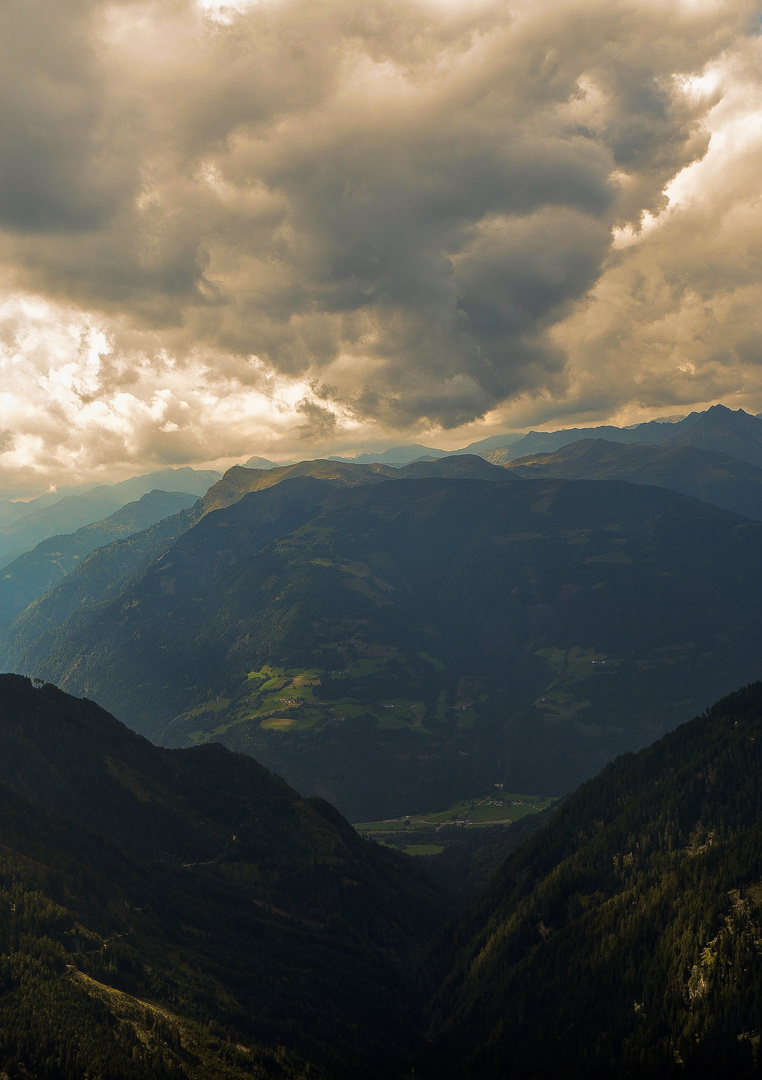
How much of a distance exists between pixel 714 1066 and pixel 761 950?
3487cm

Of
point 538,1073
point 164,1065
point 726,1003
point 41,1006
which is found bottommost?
point 538,1073

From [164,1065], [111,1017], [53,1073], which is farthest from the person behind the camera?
[111,1017]

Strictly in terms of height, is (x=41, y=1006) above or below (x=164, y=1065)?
above

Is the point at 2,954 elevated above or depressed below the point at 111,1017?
above

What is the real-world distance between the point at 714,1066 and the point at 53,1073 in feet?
516

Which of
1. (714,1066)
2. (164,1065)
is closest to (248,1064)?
(164,1065)

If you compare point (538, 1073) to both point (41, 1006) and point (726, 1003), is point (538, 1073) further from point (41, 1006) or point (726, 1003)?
point (41, 1006)

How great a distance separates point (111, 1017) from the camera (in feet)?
621

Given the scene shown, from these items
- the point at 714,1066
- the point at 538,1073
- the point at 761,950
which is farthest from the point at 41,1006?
the point at 761,950

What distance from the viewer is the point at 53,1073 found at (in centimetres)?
16662

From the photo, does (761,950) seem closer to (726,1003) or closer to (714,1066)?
(726,1003)

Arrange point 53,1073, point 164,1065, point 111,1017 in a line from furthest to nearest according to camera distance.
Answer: point 111,1017 → point 164,1065 → point 53,1073

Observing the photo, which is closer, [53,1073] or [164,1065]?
[53,1073]

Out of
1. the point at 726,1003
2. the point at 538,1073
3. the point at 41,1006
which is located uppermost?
the point at 41,1006
